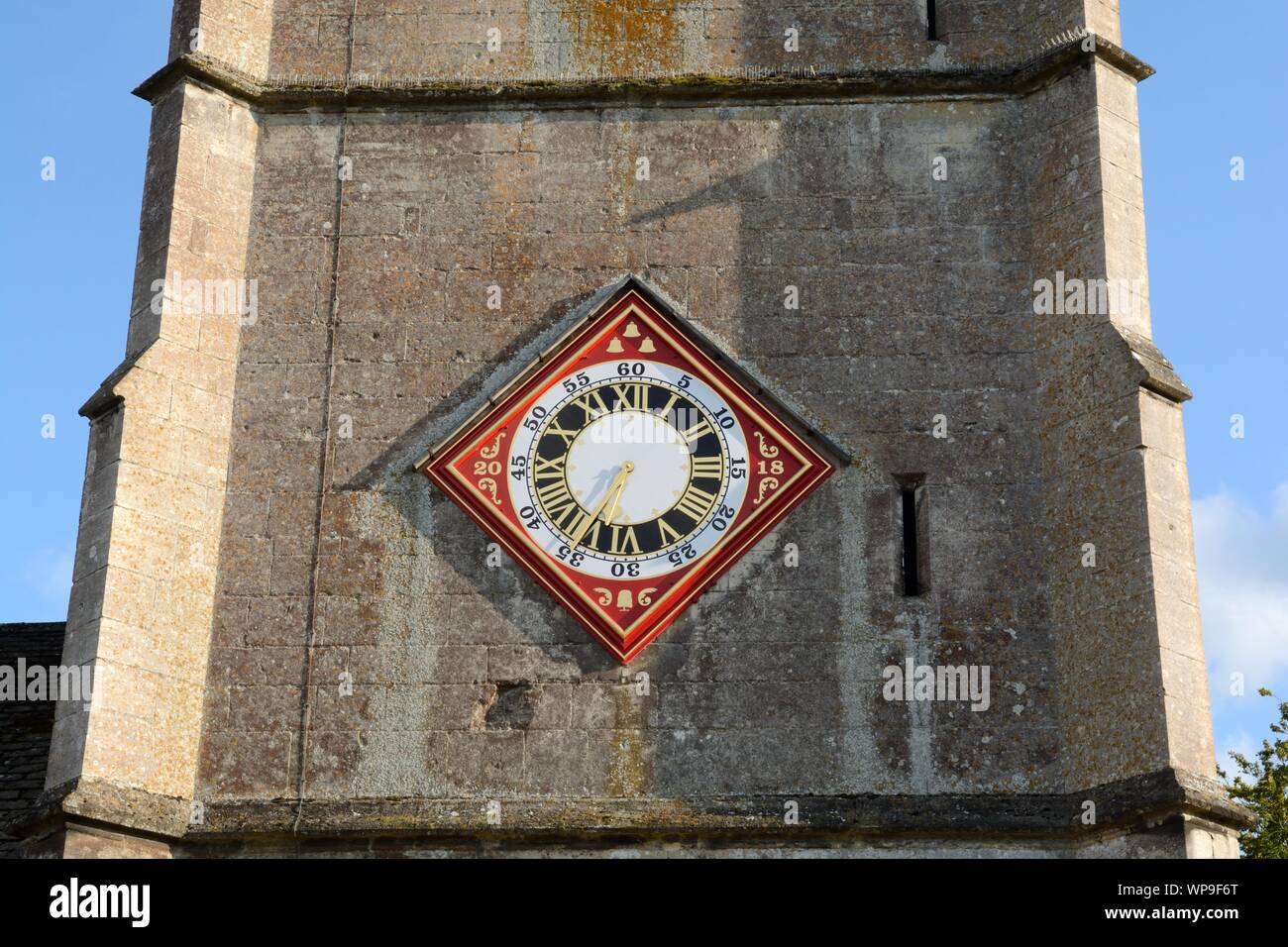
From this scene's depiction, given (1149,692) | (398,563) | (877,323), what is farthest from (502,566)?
(1149,692)

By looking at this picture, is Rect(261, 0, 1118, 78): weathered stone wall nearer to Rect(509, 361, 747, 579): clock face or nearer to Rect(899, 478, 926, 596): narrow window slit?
Rect(509, 361, 747, 579): clock face

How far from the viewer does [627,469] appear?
1945 centimetres

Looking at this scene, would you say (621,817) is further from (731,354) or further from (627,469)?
(731,354)

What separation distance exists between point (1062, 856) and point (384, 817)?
498 centimetres

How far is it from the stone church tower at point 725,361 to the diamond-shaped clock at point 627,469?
0.21m

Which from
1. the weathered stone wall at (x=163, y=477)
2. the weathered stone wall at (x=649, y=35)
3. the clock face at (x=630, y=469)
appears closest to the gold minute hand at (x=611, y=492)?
the clock face at (x=630, y=469)

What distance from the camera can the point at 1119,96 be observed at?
811 inches

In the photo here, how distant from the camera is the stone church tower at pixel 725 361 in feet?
59.6

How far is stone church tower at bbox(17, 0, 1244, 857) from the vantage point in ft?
59.6

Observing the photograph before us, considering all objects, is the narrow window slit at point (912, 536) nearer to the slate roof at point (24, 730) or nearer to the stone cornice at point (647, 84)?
the stone cornice at point (647, 84)

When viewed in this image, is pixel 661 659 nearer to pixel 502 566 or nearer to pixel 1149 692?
pixel 502 566
